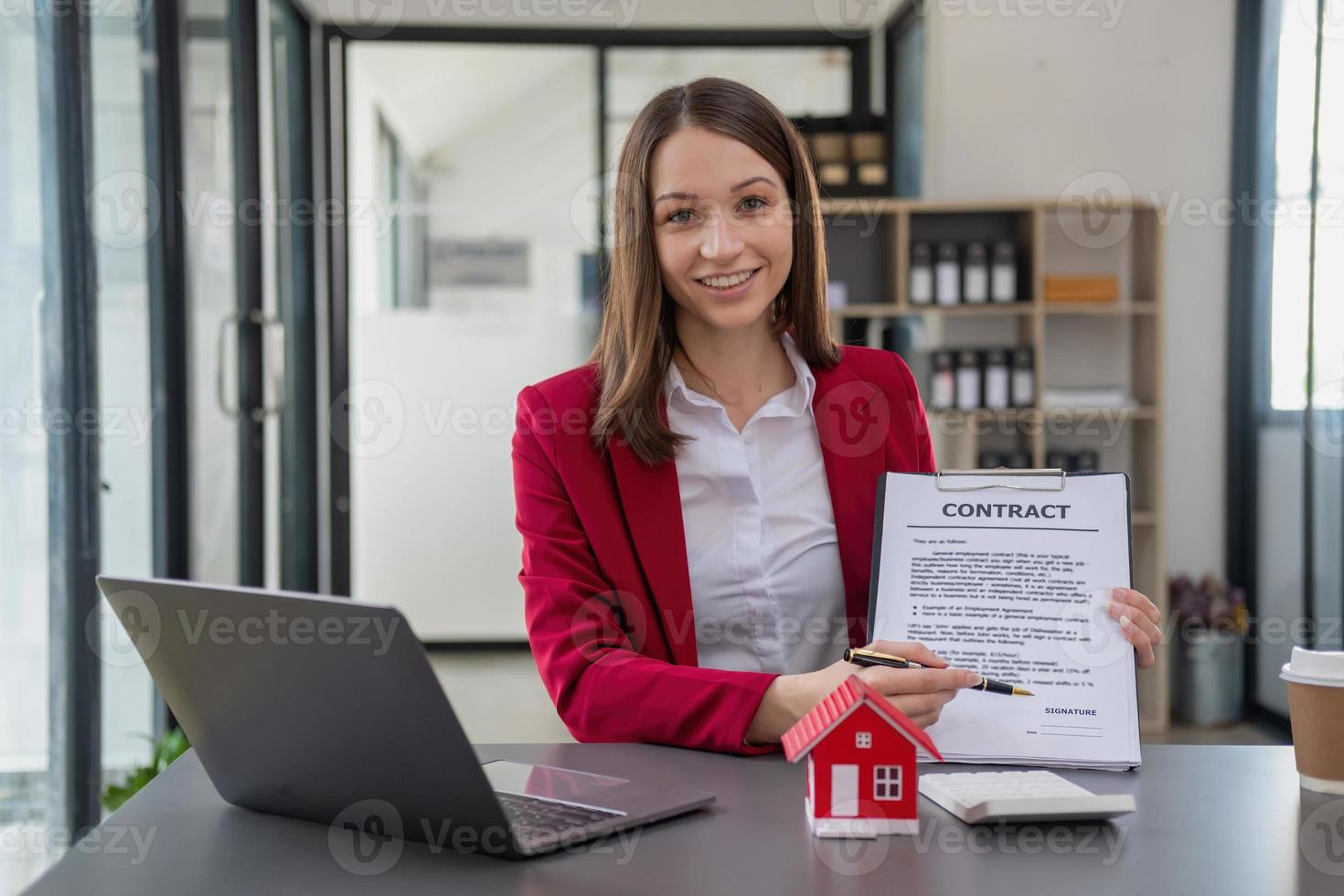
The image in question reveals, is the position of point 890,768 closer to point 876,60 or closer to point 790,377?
point 790,377

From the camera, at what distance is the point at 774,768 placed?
1.08m

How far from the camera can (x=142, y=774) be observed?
8.16 feet

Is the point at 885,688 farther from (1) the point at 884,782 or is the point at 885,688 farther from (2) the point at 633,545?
(2) the point at 633,545

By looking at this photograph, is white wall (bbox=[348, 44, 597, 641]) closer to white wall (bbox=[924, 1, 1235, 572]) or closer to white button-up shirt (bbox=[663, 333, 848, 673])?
white wall (bbox=[924, 1, 1235, 572])

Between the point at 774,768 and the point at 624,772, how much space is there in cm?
14

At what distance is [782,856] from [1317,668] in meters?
0.46

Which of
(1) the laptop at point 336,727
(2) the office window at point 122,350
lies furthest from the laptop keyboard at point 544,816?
(2) the office window at point 122,350

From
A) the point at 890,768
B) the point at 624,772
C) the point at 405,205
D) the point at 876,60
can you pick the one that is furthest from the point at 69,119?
the point at 876,60

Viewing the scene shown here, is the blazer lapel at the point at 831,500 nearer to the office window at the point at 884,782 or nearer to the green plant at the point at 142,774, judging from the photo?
the office window at the point at 884,782

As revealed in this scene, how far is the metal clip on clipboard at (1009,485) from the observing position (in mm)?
1168

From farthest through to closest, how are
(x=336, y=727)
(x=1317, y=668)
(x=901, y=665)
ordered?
(x=901, y=665) < (x=1317, y=668) < (x=336, y=727)

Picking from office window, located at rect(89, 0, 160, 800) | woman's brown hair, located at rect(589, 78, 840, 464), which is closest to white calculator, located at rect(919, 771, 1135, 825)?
woman's brown hair, located at rect(589, 78, 840, 464)

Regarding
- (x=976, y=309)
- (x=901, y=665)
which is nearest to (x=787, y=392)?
(x=901, y=665)

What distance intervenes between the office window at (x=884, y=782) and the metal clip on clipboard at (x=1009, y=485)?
1.23 ft
